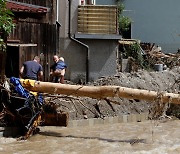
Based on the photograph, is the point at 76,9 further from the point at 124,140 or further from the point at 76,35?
the point at 124,140

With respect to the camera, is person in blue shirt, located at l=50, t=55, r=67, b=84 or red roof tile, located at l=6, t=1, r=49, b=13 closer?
red roof tile, located at l=6, t=1, r=49, b=13

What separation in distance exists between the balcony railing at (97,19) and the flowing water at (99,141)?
5.30 meters

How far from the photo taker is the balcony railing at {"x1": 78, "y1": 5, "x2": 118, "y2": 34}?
18.8m

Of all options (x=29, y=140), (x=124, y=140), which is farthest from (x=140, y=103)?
(x=29, y=140)

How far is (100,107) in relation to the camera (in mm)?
15805

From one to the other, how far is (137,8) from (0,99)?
746 inches

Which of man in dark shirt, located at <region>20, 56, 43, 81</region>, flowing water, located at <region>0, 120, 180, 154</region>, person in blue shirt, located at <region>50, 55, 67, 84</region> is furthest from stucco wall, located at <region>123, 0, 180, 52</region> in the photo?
man in dark shirt, located at <region>20, 56, 43, 81</region>

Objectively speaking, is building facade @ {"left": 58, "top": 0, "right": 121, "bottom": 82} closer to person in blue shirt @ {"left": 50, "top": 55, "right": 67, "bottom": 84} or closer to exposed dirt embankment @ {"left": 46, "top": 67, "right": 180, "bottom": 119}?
exposed dirt embankment @ {"left": 46, "top": 67, "right": 180, "bottom": 119}

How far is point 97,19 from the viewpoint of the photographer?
18.9m

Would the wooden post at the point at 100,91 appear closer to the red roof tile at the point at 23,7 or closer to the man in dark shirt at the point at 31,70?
the man in dark shirt at the point at 31,70

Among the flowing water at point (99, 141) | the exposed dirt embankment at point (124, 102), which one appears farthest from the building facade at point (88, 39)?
the flowing water at point (99, 141)

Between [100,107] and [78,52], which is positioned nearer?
[100,107]

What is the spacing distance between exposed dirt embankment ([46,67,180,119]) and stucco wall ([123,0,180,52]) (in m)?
8.10

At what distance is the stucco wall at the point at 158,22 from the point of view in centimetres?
2961
